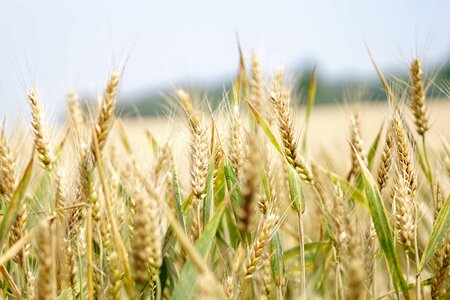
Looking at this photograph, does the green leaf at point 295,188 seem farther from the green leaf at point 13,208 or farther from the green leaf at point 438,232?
the green leaf at point 13,208

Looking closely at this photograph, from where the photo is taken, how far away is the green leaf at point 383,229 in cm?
148

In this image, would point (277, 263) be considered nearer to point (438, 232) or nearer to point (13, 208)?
point (438, 232)

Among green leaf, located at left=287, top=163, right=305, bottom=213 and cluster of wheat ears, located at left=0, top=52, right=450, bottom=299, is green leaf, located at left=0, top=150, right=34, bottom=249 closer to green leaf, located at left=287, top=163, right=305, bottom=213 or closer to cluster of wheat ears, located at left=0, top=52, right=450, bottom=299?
cluster of wheat ears, located at left=0, top=52, right=450, bottom=299

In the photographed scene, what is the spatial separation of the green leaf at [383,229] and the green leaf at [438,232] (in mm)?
79

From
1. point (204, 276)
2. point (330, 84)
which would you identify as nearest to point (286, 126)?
point (204, 276)

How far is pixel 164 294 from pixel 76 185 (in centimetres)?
44

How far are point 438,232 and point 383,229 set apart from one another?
15 centimetres

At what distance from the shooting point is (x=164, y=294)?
1686 mm

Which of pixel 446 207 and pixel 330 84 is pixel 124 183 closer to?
pixel 446 207

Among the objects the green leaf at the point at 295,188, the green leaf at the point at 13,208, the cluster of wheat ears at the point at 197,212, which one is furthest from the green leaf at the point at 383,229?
the green leaf at the point at 13,208

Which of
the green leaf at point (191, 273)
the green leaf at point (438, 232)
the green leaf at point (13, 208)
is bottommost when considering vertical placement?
the green leaf at point (438, 232)

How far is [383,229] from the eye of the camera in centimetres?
152

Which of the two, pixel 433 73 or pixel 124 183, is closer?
pixel 124 183

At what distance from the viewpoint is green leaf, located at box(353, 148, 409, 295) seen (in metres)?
1.48
